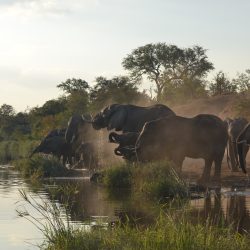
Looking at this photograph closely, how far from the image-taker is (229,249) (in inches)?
407

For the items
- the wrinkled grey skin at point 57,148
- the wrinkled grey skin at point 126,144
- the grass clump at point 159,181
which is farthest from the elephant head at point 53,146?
the grass clump at point 159,181

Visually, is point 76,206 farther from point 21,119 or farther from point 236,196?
point 21,119

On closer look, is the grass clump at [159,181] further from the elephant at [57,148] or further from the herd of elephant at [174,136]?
the elephant at [57,148]

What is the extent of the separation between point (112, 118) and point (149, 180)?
39.0 feet

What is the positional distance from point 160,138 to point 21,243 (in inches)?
504

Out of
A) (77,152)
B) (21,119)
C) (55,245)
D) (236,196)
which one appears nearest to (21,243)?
(55,245)

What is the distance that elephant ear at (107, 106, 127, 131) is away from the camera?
32.0m

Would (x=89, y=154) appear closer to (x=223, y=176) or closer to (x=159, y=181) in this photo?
(x=223, y=176)

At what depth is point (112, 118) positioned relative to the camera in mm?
32625

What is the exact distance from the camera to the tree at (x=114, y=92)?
6825cm

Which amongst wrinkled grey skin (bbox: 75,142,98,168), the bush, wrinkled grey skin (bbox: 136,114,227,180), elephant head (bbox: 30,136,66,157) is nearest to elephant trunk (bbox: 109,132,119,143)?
wrinkled grey skin (bbox: 136,114,227,180)

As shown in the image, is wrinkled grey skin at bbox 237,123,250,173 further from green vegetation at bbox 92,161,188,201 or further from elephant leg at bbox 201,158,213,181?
elephant leg at bbox 201,158,213,181

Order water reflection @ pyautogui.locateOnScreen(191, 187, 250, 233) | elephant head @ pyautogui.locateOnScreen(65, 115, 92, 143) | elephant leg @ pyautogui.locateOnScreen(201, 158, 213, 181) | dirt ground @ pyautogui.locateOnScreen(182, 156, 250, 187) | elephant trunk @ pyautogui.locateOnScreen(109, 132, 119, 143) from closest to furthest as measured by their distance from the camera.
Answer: water reflection @ pyautogui.locateOnScreen(191, 187, 250, 233) < dirt ground @ pyautogui.locateOnScreen(182, 156, 250, 187) < elephant leg @ pyautogui.locateOnScreen(201, 158, 213, 181) < elephant trunk @ pyautogui.locateOnScreen(109, 132, 119, 143) < elephant head @ pyautogui.locateOnScreen(65, 115, 92, 143)

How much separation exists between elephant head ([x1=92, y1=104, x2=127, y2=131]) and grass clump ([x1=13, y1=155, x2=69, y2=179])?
2.56 m
